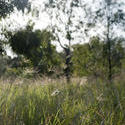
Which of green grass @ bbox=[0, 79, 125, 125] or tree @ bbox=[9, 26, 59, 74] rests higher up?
tree @ bbox=[9, 26, 59, 74]

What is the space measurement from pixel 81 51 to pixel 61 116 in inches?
232

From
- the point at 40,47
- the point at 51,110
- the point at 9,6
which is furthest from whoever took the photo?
the point at 40,47

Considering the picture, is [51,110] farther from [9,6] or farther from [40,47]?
[40,47]

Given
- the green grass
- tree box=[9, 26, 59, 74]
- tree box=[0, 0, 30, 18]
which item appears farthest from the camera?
tree box=[9, 26, 59, 74]

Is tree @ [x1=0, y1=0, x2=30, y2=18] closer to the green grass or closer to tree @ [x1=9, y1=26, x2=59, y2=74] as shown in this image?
tree @ [x1=9, y1=26, x2=59, y2=74]

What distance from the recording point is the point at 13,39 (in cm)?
333

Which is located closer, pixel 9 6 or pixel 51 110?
pixel 51 110

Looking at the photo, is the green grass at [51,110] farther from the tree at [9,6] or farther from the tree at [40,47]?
the tree at [9,6]

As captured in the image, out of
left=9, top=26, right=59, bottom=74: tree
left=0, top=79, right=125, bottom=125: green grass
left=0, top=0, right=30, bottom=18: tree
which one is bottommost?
left=0, top=79, right=125, bottom=125: green grass

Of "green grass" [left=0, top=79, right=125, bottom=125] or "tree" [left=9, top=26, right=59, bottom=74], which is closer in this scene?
"green grass" [left=0, top=79, right=125, bottom=125]

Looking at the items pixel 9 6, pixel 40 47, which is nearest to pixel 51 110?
pixel 9 6

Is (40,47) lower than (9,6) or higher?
lower

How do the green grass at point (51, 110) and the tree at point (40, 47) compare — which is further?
the tree at point (40, 47)

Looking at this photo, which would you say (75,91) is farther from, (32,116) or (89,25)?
(89,25)
